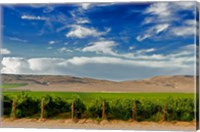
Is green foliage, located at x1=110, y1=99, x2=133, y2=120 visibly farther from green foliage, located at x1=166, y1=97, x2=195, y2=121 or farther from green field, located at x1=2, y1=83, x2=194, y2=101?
green foliage, located at x1=166, y1=97, x2=195, y2=121

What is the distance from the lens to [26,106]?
34.3 feet

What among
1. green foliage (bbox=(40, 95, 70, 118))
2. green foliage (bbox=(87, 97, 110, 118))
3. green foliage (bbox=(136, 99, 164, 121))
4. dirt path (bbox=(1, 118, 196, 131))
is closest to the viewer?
dirt path (bbox=(1, 118, 196, 131))

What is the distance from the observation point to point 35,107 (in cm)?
1039

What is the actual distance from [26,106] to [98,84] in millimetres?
1413

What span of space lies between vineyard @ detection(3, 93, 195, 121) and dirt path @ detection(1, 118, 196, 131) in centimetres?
8

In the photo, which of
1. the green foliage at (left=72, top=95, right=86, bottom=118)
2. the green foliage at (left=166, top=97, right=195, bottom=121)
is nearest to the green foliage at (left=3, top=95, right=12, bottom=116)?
the green foliage at (left=72, top=95, right=86, bottom=118)

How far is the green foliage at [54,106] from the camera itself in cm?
1032

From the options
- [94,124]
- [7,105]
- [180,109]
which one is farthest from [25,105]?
[180,109]

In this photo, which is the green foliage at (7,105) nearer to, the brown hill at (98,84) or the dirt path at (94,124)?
the dirt path at (94,124)

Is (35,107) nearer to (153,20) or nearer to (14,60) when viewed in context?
(14,60)

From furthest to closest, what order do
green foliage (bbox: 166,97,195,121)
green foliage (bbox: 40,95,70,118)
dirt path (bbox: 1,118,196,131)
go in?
green foliage (bbox: 40,95,70,118), dirt path (bbox: 1,118,196,131), green foliage (bbox: 166,97,195,121)

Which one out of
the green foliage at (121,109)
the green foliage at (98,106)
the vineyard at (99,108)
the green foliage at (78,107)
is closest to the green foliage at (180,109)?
the vineyard at (99,108)

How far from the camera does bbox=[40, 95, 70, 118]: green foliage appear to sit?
1032cm

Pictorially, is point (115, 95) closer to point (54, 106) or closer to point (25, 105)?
point (54, 106)
